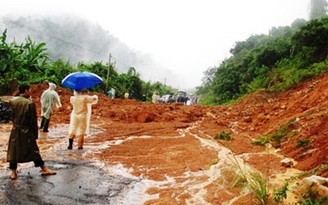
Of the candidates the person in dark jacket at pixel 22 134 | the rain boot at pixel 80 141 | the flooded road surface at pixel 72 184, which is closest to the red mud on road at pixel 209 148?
the flooded road surface at pixel 72 184

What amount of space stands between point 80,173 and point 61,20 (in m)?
70.3

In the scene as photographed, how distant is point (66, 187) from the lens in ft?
18.9

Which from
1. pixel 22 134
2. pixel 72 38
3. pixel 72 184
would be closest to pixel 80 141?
pixel 22 134

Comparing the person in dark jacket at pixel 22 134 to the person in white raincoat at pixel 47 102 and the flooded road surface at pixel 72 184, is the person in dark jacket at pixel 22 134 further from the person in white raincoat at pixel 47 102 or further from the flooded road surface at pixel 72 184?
the person in white raincoat at pixel 47 102

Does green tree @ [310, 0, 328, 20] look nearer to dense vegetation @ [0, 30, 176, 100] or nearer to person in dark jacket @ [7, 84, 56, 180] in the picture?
dense vegetation @ [0, 30, 176, 100]

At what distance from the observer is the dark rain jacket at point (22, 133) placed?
5938 millimetres

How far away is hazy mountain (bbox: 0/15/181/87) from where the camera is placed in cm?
6056

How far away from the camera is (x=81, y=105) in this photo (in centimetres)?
879

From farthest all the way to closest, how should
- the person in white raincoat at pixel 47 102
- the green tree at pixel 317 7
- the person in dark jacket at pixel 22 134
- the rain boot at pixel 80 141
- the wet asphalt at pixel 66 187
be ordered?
the green tree at pixel 317 7
the person in white raincoat at pixel 47 102
the rain boot at pixel 80 141
the person in dark jacket at pixel 22 134
the wet asphalt at pixel 66 187

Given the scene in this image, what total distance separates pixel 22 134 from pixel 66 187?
1.22m

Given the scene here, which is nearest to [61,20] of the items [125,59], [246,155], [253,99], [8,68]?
[125,59]

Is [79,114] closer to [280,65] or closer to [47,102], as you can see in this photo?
[47,102]

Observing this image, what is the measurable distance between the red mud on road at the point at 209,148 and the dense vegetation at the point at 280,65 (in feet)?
15.6

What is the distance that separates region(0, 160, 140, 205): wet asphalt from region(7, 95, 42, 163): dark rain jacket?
1.34 feet
